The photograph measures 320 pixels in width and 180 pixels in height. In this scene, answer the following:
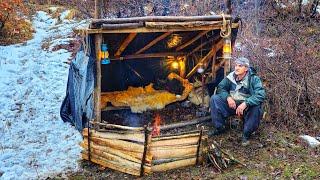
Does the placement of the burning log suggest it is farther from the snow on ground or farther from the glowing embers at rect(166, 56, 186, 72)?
the glowing embers at rect(166, 56, 186, 72)

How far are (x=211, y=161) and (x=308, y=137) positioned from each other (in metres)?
2.10

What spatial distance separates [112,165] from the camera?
6.24 metres

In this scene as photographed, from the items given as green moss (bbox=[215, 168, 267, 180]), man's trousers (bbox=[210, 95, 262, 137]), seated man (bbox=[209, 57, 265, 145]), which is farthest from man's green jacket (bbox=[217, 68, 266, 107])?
green moss (bbox=[215, 168, 267, 180])

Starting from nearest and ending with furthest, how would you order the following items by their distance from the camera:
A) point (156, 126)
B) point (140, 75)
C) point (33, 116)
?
1. point (156, 126)
2. point (33, 116)
3. point (140, 75)

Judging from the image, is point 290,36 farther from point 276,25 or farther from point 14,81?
point 14,81

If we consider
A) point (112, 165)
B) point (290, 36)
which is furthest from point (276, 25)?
point (112, 165)

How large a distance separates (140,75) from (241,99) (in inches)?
126

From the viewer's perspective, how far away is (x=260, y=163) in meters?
6.38

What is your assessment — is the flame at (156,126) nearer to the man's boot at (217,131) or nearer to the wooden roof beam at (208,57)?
the man's boot at (217,131)

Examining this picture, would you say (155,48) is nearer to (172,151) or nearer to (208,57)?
(208,57)

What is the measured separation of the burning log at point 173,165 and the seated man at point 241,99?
4.07 ft

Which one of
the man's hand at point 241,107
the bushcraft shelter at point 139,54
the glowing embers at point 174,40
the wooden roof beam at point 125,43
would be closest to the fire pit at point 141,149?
the man's hand at point 241,107

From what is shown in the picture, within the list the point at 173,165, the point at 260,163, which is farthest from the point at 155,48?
the point at 260,163

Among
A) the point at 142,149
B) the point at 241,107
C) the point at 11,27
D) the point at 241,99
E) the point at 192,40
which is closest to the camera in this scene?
Answer: the point at 142,149
